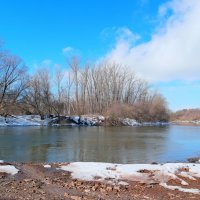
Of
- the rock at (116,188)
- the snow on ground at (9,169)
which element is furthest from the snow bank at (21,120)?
the rock at (116,188)

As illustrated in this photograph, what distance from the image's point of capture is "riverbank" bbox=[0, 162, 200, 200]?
29.6 ft

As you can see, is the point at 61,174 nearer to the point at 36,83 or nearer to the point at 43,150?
the point at 43,150

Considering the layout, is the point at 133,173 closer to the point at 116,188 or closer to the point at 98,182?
the point at 98,182

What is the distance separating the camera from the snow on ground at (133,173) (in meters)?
10.9

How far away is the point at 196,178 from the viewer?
11.5m

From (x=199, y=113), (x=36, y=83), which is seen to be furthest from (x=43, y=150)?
(x=199, y=113)

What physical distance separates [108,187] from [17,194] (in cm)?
247

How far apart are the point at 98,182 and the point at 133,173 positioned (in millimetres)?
1646

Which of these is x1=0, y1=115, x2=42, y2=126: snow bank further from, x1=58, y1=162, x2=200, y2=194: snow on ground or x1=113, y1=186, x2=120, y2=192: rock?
x1=113, y1=186, x2=120, y2=192: rock

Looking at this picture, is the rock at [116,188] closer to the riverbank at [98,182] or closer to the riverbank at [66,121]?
the riverbank at [98,182]

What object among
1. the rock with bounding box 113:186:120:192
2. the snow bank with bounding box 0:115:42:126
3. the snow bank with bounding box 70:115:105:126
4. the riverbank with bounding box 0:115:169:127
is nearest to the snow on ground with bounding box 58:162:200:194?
the rock with bounding box 113:186:120:192

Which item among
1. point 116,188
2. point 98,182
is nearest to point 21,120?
point 98,182

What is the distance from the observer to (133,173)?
A: 1169 centimetres

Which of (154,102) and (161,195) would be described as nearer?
(161,195)
